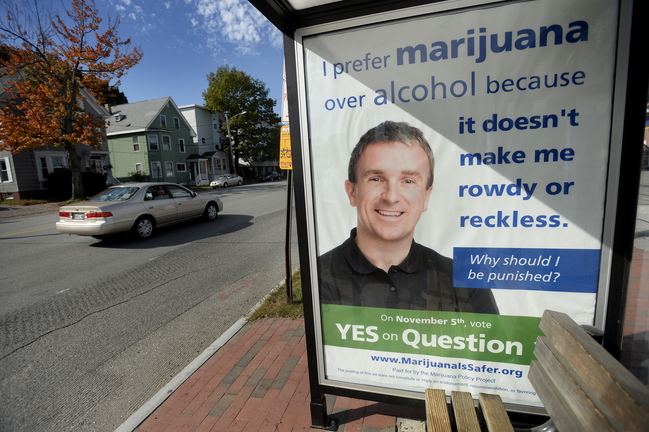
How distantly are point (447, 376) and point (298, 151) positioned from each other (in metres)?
1.69

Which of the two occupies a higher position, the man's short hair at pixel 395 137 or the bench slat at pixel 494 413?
the man's short hair at pixel 395 137

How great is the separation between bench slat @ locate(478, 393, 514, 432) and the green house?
120ft

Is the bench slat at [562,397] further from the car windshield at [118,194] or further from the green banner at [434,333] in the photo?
the car windshield at [118,194]

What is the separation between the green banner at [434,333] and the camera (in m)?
2.05

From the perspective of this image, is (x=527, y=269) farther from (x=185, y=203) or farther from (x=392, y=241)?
(x=185, y=203)

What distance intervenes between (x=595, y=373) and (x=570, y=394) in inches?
8.1

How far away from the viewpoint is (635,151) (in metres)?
1.70

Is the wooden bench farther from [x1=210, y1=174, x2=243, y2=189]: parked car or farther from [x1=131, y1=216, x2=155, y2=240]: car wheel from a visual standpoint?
[x1=210, y1=174, x2=243, y2=189]: parked car

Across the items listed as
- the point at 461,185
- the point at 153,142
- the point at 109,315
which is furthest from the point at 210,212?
the point at 153,142

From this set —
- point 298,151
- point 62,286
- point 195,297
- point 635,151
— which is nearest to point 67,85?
point 62,286

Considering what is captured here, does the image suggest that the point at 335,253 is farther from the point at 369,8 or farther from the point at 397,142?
the point at 369,8

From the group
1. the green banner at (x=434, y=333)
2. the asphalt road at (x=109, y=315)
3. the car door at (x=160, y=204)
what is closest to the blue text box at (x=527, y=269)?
the green banner at (x=434, y=333)

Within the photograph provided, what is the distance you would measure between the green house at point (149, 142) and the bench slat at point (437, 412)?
3645cm

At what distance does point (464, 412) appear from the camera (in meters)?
1.85
